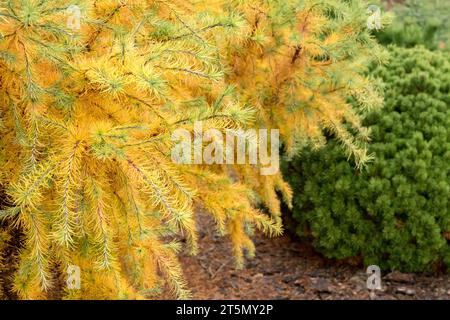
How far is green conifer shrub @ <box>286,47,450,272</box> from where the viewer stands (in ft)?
11.9

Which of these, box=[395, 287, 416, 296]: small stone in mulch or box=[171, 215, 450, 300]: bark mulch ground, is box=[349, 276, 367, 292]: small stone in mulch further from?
box=[395, 287, 416, 296]: small stone in mulch

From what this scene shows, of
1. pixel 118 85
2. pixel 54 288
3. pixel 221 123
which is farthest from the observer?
pixel 54 288

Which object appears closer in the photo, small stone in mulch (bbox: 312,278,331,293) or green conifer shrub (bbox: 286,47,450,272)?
green conifer shrub (bbox: 286,47,450,272)

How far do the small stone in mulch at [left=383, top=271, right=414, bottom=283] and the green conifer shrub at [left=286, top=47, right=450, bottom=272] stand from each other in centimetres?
5

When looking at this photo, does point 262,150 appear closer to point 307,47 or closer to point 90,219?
point 307,47

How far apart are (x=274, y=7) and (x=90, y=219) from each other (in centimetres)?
128

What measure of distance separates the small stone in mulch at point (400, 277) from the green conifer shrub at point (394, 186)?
5 cm

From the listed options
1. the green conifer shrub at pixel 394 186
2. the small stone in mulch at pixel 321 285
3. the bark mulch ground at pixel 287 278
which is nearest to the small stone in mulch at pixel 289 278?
the bark mulch ground at pixel 287 278

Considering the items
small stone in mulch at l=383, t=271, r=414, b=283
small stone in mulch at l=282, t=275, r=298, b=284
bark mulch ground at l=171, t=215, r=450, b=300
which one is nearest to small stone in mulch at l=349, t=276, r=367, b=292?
bark mulch ground at l=171, t=215, r=450, b=300

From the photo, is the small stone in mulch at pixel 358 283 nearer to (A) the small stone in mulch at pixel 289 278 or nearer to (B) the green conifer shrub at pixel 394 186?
(B) the green conifer shrub at pixel 394 186

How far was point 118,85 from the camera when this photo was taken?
5.49 feet

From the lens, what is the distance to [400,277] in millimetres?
3867

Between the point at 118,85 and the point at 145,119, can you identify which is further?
the point at 145,119
